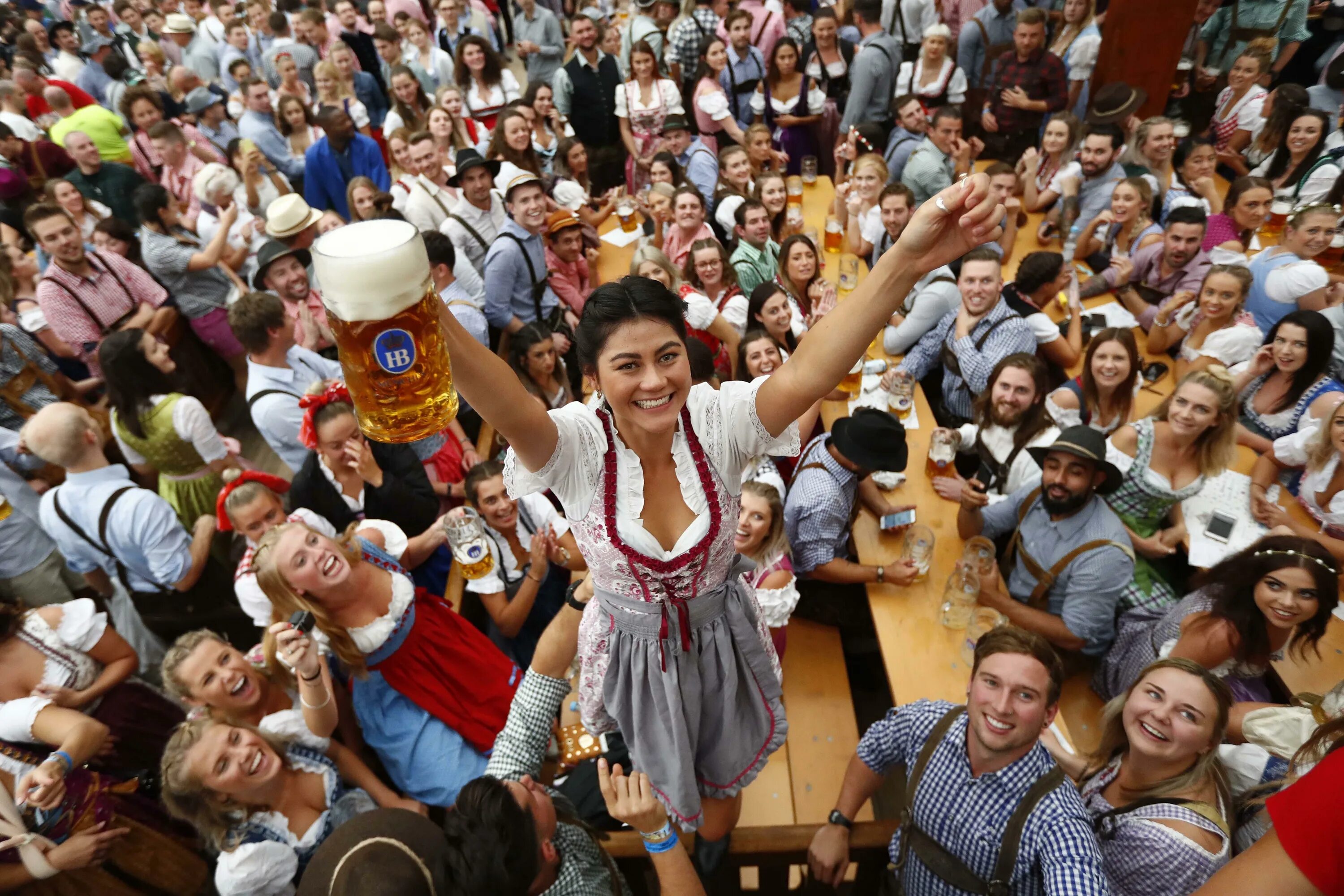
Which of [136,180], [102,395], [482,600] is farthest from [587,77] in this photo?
[482,600]

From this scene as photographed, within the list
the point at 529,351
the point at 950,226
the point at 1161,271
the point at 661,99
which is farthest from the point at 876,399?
the point at 661,99

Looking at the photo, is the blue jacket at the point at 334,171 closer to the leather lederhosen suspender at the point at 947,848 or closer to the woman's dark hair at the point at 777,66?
the woman's dark hair at the point at 777,66

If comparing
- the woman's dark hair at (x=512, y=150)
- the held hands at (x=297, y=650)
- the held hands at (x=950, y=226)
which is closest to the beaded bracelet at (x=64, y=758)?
the held hands at (x=297, y=650)

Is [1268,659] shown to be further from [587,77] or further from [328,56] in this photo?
[328,56]

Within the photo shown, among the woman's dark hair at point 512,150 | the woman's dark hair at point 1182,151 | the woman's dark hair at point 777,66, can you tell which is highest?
the woman's dark hair at point 777,66

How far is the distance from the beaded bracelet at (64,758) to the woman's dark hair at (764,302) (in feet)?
9.92

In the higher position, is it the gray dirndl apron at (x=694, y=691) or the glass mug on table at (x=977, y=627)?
the gray dirndl apron at (x=694, y=691)

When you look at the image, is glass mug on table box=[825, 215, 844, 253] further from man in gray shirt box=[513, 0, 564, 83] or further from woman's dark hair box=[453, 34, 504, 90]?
→ man in gray shirt box=[513, 0, 564, 83]

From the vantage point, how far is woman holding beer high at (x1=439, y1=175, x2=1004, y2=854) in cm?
103

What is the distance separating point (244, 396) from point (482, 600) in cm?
341

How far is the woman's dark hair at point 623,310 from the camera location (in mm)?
1180

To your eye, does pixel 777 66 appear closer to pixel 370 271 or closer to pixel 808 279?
pixel 808 279

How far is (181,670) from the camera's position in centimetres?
212

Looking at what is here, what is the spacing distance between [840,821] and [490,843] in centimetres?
106
